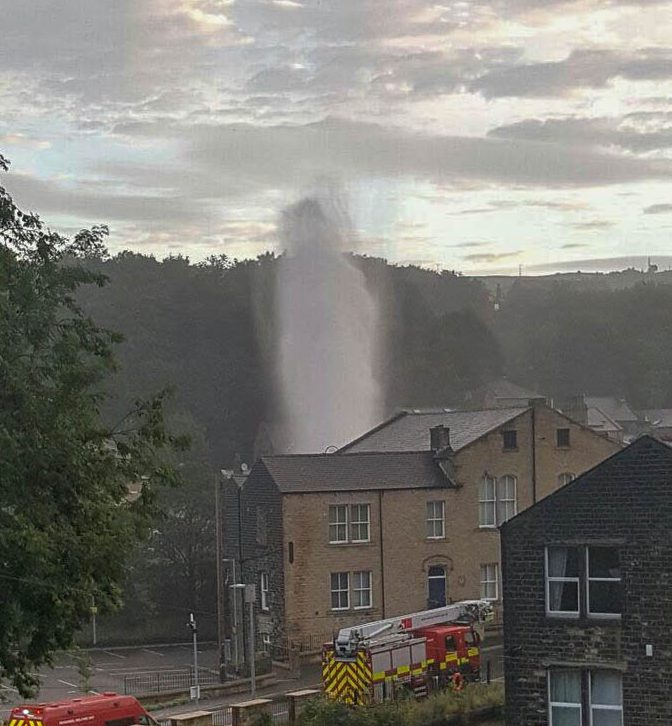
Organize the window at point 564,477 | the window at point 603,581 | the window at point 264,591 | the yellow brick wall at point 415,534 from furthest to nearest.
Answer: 1. the window at point 564,477
2. the window at point 264,591
3. the yellow brick wall at point 415,534
4. the window at point 603,581

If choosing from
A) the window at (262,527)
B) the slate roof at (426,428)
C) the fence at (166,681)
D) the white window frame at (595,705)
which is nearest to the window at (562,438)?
the slate roof at (426,428)

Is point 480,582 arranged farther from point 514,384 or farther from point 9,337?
point 514,384

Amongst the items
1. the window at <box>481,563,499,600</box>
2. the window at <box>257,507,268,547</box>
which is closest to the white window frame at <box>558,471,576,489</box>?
the window at <box>481,563,499,600</box>

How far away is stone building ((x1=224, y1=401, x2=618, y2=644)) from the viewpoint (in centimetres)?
5016

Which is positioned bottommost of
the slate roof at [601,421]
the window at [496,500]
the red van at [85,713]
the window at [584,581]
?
the red van at [85,713]

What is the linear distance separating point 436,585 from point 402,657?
51.8ft

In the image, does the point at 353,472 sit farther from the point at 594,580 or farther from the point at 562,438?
the point at 594,580

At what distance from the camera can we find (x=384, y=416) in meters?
111

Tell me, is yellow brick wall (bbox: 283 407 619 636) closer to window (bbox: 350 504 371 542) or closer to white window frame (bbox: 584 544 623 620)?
window (bbox: 350 504 371 542)

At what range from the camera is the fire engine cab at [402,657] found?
36344 mm

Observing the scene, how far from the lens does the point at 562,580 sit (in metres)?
29.6

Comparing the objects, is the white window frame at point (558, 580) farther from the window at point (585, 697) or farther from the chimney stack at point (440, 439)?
the chimney stack at point (440, 439)

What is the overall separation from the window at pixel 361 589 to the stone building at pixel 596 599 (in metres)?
21.4

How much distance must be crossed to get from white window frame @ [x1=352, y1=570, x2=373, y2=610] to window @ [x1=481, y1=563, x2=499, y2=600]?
214 inches
